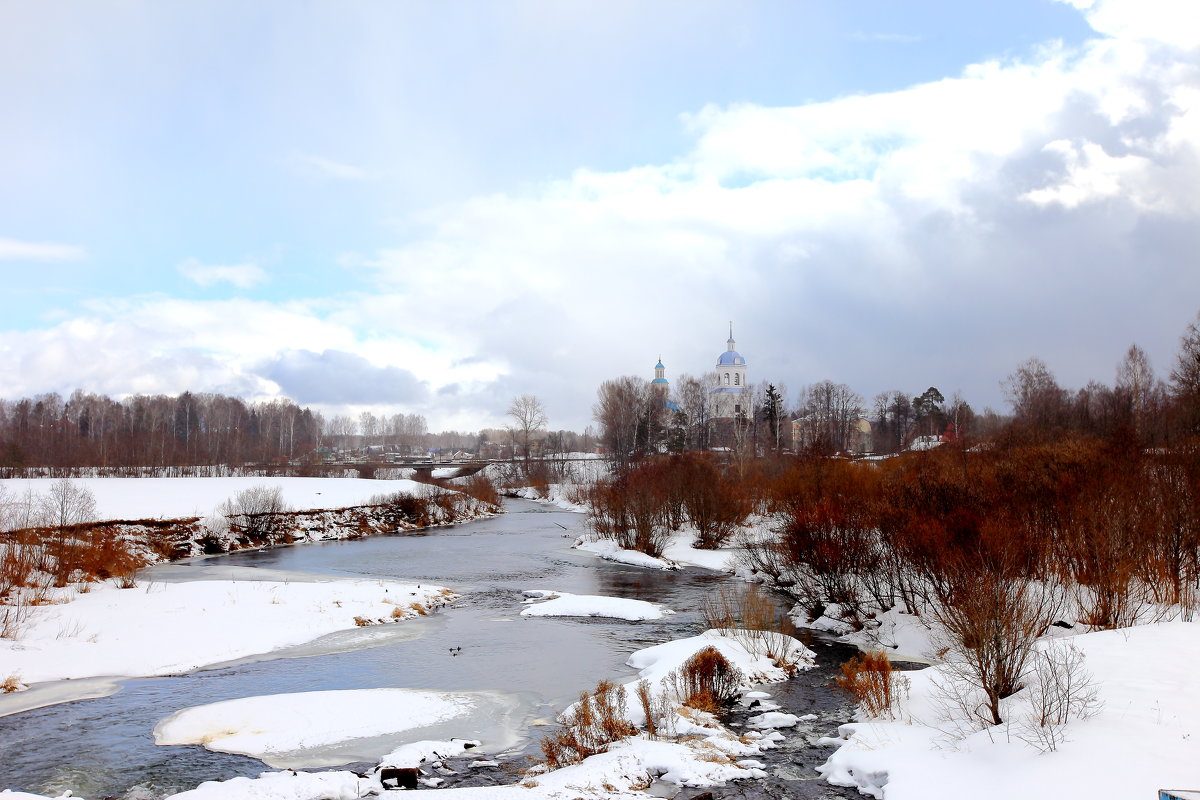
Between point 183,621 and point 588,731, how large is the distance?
14.7 metres

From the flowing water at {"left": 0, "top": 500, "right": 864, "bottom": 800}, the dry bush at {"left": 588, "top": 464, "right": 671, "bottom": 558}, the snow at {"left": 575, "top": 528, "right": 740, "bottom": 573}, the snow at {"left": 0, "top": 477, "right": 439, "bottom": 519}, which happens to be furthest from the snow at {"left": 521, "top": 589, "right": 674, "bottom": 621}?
the snow at {"left": 0, "top": 477, "right": 439, "bottom": 519}

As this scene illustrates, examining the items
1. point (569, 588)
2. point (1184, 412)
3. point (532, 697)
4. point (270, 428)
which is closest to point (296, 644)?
point (532, 697)

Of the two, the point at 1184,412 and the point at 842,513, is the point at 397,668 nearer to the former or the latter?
the point at 842,513

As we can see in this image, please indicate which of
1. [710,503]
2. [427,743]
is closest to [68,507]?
[427,743]

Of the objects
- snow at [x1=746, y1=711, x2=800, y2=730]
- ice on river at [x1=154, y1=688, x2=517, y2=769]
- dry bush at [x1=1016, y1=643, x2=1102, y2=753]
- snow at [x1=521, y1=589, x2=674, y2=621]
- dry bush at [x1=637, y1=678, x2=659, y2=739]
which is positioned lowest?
snow at [x1=521, y1=589, x2=674, y2=621]

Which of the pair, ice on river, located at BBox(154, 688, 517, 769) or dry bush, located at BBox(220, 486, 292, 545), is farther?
dry bush, located at BBox(220, 486, 292, 545)

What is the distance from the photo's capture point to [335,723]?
1288 centimetres

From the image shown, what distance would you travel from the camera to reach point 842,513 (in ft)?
76.1

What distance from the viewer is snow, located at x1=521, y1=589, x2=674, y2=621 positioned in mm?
23031

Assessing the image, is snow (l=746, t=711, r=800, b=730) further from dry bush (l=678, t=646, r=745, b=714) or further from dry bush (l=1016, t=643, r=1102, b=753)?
dry bush (l=1016, t=643, r=1102, b=753)

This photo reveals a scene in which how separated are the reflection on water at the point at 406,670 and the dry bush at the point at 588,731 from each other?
1788mm

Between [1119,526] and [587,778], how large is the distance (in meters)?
14.5

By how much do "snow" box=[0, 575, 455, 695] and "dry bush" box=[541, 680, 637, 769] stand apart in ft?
34.4

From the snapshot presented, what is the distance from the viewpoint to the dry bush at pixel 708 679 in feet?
45.8
